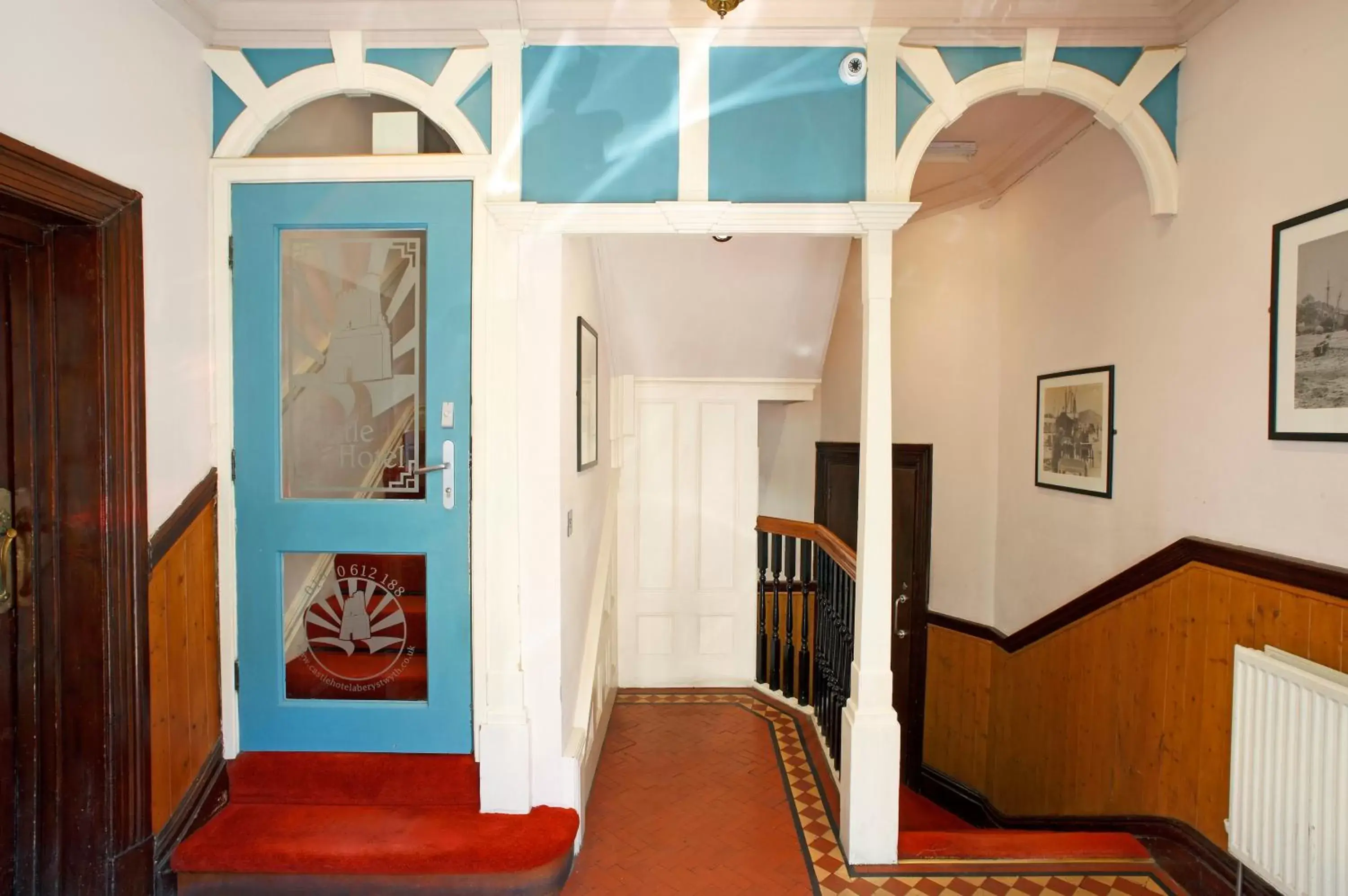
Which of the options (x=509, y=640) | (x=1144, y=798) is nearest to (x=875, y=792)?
(x=1144, y=798)

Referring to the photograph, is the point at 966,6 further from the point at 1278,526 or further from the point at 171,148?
the point at 171,148

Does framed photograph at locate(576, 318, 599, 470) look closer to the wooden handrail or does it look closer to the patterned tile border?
the wooden handrail

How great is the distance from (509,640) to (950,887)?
1637 millimetres

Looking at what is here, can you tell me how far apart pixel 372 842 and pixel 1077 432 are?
316 cm

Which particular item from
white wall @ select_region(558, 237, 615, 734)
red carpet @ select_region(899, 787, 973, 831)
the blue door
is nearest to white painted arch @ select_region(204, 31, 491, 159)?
the blue door

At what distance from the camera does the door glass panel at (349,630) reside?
8.06 ft

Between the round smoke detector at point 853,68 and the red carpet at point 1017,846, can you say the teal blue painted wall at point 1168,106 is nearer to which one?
the round smoke detector at point 853,68

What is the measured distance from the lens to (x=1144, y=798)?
8.30 feet

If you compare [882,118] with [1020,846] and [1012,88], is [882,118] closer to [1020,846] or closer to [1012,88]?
[1012,88]

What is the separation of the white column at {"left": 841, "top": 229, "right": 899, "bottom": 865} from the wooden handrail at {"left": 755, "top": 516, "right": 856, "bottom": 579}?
0.20 metres

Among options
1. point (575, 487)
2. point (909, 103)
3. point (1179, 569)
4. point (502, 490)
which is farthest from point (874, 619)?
point (909, 103)

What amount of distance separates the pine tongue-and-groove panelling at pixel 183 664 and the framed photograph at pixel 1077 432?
11.2 ft

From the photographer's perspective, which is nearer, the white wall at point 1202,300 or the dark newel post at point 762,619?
the white wall at point 1202,300

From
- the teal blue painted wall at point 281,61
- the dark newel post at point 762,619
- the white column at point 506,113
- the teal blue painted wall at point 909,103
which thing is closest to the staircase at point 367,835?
the dark newel post at point 762,619
